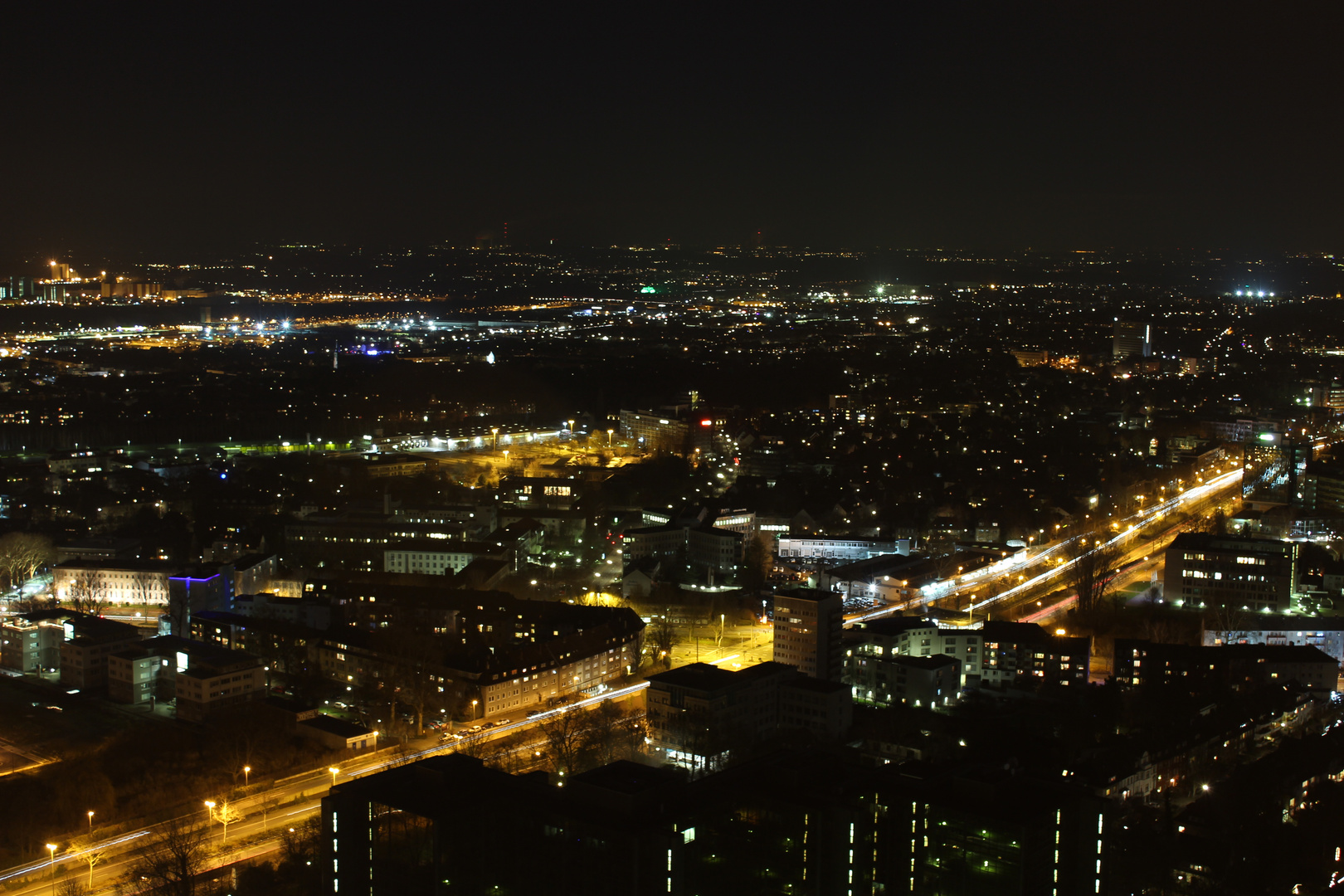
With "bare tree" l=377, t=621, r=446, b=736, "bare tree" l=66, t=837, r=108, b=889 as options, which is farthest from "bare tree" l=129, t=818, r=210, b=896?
"bare tree" l=377, t=621, r=446, b=736

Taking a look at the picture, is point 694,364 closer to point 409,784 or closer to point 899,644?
point 899,644

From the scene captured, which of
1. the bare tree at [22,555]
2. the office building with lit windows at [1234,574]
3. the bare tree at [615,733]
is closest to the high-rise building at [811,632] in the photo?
the bare tree at [615,733]

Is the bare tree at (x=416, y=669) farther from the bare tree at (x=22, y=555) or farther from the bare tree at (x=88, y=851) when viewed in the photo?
the bare tree at (x=22, y=555)

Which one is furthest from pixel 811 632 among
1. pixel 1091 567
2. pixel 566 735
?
pixel 1091 567

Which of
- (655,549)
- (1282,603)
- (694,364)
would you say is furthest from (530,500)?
(694,364)

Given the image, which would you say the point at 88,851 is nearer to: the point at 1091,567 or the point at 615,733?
the point at 615,733

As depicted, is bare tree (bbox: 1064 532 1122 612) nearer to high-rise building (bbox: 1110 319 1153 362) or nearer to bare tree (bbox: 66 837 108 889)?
bare tree (bbox: 66 837 108 889)

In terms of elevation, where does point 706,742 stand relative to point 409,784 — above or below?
below
